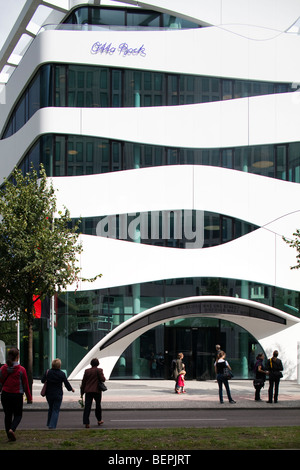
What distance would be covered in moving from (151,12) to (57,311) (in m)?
15.1

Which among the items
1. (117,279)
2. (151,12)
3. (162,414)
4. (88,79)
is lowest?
(162,414)

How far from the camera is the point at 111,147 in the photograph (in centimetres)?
3447

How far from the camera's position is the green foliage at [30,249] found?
24531mm

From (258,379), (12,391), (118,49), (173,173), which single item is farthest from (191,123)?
(12,391)

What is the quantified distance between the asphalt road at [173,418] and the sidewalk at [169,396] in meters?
0.74

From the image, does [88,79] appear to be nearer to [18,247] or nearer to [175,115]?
[175,115]

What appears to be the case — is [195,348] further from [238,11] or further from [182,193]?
[238,11]

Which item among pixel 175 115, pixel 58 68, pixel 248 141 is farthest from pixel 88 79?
pixel 248 141

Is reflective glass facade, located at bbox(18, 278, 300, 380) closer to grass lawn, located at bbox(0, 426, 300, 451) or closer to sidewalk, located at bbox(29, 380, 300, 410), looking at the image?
sidewalk, located at bbox(29, 380, 300, 410)

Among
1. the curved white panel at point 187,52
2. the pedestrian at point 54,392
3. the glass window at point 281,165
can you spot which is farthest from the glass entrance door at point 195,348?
the pedestrian at point 54,392

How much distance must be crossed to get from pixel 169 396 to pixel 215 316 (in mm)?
8508

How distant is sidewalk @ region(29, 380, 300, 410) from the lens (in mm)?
22703

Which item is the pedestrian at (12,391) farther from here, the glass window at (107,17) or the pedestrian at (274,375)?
the glass window at (107,17)
